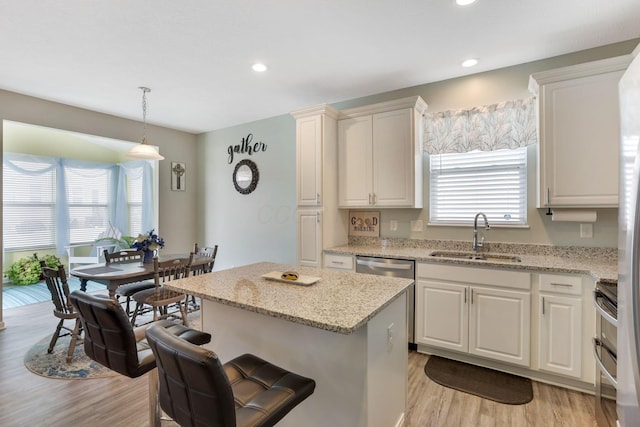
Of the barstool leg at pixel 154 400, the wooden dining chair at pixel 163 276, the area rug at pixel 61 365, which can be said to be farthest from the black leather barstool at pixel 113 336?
the wooden dining chair at pixel 163 276

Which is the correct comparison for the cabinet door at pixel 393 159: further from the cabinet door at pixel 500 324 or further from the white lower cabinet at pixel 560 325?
the white lower cabinet at pixel 560 325

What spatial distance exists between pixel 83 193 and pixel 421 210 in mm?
6483

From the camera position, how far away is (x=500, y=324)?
2457 millimetres

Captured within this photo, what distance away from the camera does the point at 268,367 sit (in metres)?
1.39

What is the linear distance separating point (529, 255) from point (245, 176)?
3795mm

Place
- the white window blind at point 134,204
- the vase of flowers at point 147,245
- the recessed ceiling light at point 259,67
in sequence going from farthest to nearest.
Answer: the white window blind at point 134,204 < the vase of flowers at point 147,245 < the recessed ceiling light at point 259,67

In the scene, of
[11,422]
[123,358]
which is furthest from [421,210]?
[11,422]

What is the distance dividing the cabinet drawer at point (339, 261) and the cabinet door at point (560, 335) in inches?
63.7

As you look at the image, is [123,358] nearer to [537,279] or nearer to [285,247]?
[537,279]

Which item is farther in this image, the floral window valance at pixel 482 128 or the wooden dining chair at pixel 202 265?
the wooden dining chair at pixel 202 265

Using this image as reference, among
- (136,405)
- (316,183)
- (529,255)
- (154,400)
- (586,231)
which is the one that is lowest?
(136,405)

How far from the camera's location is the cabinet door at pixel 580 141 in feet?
7.59

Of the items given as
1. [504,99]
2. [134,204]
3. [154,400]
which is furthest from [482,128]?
[134,204]

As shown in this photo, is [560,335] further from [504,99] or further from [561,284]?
[504,99]
